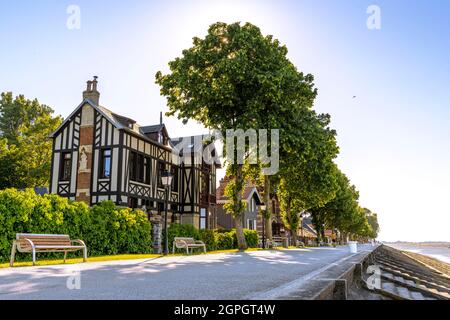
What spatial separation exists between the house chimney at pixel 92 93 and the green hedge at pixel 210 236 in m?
11.5

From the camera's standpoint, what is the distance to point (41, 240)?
1138cm

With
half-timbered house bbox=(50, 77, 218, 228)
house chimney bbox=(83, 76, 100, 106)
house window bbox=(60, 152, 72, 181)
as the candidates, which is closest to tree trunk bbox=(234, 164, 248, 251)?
half-timbered house bbox=(50, 77, 218, 228)

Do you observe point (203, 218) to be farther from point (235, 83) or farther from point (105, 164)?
point (235, 83)

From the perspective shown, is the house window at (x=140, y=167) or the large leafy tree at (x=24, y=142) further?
the large leafy tree at (x=24, y=142)

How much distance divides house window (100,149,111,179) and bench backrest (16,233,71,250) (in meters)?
14.2

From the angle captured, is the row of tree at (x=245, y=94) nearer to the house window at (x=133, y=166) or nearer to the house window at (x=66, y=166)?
the house window at (x=133, y=166)

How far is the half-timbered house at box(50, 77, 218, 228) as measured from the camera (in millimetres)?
25969

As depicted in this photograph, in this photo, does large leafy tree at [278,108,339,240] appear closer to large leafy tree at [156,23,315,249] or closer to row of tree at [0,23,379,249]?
row of tree at [0,23,379,249]

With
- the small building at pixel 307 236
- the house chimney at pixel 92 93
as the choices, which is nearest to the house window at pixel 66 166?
the house chimney at pixel 92 93

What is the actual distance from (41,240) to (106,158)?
15655mm

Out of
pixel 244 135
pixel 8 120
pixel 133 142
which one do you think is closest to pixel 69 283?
pixel 244 135

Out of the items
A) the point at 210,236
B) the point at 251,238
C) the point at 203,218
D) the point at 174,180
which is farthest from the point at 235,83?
the point at 203,218

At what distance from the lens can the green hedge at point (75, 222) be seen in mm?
12609
